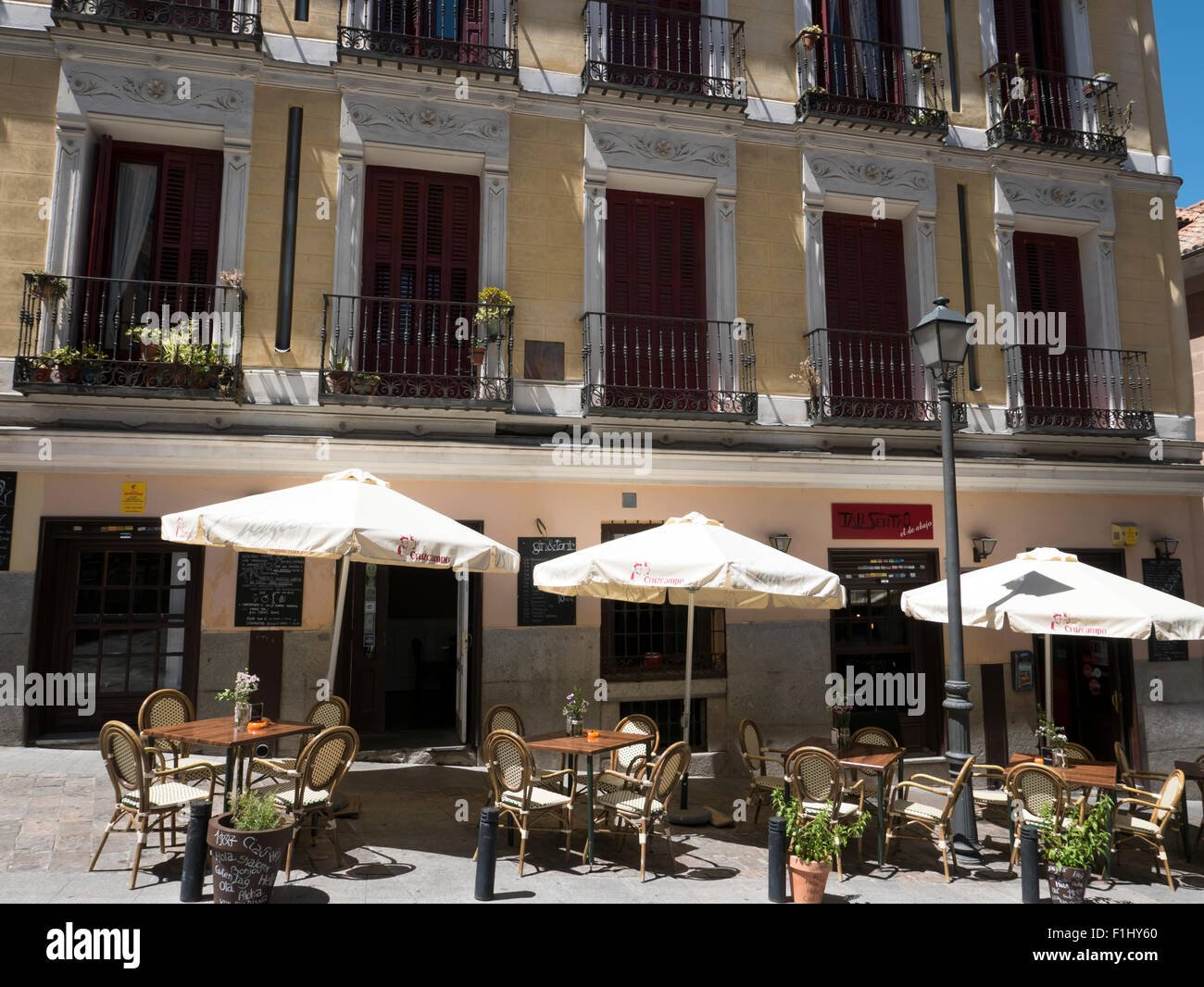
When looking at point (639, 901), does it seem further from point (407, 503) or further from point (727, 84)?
point (727, 84)

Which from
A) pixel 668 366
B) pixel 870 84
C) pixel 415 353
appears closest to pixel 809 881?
pixel 668 366

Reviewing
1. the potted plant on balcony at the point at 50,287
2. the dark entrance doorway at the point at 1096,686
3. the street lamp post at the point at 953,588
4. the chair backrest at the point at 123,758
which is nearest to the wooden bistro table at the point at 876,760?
the street lamp post at the point at 953,588

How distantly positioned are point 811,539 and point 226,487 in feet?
23.3

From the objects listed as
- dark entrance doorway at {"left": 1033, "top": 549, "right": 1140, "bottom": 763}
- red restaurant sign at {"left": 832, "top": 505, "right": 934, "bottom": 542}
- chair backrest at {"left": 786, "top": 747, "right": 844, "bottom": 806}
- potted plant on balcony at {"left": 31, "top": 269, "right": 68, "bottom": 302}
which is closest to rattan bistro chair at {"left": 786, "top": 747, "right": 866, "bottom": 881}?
chair backrest at {"left": 786, "top": 747, "right": 844, "bottom": 806}

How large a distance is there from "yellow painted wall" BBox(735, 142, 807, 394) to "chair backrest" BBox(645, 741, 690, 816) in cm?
554

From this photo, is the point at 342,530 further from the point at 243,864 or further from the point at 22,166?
the point at 22,166

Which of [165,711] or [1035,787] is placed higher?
[165,711]

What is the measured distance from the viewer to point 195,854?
5.40 metres

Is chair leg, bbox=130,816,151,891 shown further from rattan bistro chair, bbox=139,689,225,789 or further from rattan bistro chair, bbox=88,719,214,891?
rattan bistro chair, bbox=139,689,225,789

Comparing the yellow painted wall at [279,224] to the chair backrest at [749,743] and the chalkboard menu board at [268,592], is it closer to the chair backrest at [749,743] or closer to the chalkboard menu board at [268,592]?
the chalkboard menu board at [268,592]

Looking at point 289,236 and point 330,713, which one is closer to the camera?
point 330,713

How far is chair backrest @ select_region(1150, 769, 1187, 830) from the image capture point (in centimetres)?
738

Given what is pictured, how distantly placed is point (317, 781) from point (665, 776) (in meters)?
2.72

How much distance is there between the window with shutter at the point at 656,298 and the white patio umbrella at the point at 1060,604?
156 inches
